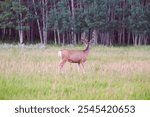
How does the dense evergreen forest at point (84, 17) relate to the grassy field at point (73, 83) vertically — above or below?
below

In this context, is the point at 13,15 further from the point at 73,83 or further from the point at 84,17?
the point at 73,83

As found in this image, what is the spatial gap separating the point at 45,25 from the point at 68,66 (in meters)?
31.1

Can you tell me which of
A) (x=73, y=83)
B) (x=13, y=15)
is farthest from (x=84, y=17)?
(x=73, y=83)

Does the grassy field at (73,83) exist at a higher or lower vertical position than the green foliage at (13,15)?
higher

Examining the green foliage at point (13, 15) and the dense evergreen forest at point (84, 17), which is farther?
the green foliage at point (13, 15)

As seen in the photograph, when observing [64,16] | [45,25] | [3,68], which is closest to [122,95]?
[3,68]

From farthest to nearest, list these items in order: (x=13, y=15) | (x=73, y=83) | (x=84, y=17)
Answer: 1. (x=13, y=15)
2. (x=84, y=17)
3. (x=73, y=83)

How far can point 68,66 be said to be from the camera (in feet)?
46.9

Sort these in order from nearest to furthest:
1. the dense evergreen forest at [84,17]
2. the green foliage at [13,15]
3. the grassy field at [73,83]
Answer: the grassy field at [73,83], the dense evergreen forest at [84,17], the green foliage at [13,15]

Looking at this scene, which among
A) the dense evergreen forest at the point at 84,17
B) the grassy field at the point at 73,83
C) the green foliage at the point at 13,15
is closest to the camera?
the grassy field at the point at 73,83

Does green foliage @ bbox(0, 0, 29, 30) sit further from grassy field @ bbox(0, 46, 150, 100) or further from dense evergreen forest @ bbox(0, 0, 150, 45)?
grassy field @ bbox(0, 46, 150, 100)

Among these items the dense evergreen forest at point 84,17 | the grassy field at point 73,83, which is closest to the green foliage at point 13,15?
the dense evergreen forest at point 84,17

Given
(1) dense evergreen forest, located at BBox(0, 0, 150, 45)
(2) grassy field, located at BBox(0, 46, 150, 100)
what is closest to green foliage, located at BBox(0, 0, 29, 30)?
(1) dense evergreen forest, located at BBox(0, 0, 150, 45)

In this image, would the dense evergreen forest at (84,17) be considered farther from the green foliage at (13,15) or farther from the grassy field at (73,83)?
the grassy field at (73,83)
